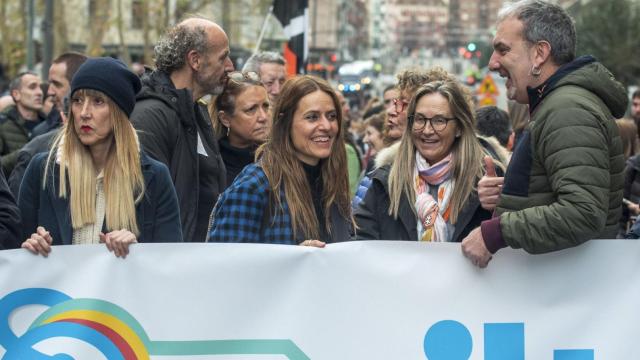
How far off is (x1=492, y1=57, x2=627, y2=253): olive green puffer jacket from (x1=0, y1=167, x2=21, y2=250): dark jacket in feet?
5.90

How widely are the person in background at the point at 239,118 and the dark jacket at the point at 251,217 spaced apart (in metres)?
1.85

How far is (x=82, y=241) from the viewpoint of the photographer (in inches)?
189

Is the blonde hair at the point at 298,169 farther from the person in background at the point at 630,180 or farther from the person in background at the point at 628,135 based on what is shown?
the person in background at the point at 628,135

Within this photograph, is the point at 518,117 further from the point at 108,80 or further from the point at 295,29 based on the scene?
the point at 108,80

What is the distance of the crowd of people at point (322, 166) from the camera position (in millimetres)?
4348

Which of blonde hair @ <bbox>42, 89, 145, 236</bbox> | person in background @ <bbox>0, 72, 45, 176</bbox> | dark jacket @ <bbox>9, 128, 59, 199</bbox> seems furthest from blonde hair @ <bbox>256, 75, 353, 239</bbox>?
person in background @ <bbox>0, 72, 45, 176</bbox>

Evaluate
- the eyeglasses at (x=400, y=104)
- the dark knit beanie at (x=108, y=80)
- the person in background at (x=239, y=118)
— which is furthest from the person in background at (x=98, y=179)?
the eyeglasses at (x=400, y=104)

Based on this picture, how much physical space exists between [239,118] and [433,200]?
178 cm

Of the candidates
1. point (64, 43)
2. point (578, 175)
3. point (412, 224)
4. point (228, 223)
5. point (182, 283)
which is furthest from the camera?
point (64, 43)

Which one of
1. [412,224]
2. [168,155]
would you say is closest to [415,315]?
[412,224]

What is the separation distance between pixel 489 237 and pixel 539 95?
60 cm

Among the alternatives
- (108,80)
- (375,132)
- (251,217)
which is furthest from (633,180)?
(108,80)

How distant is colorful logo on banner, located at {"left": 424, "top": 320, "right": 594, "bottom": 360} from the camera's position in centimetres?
455

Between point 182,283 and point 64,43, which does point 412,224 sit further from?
point 64,43
